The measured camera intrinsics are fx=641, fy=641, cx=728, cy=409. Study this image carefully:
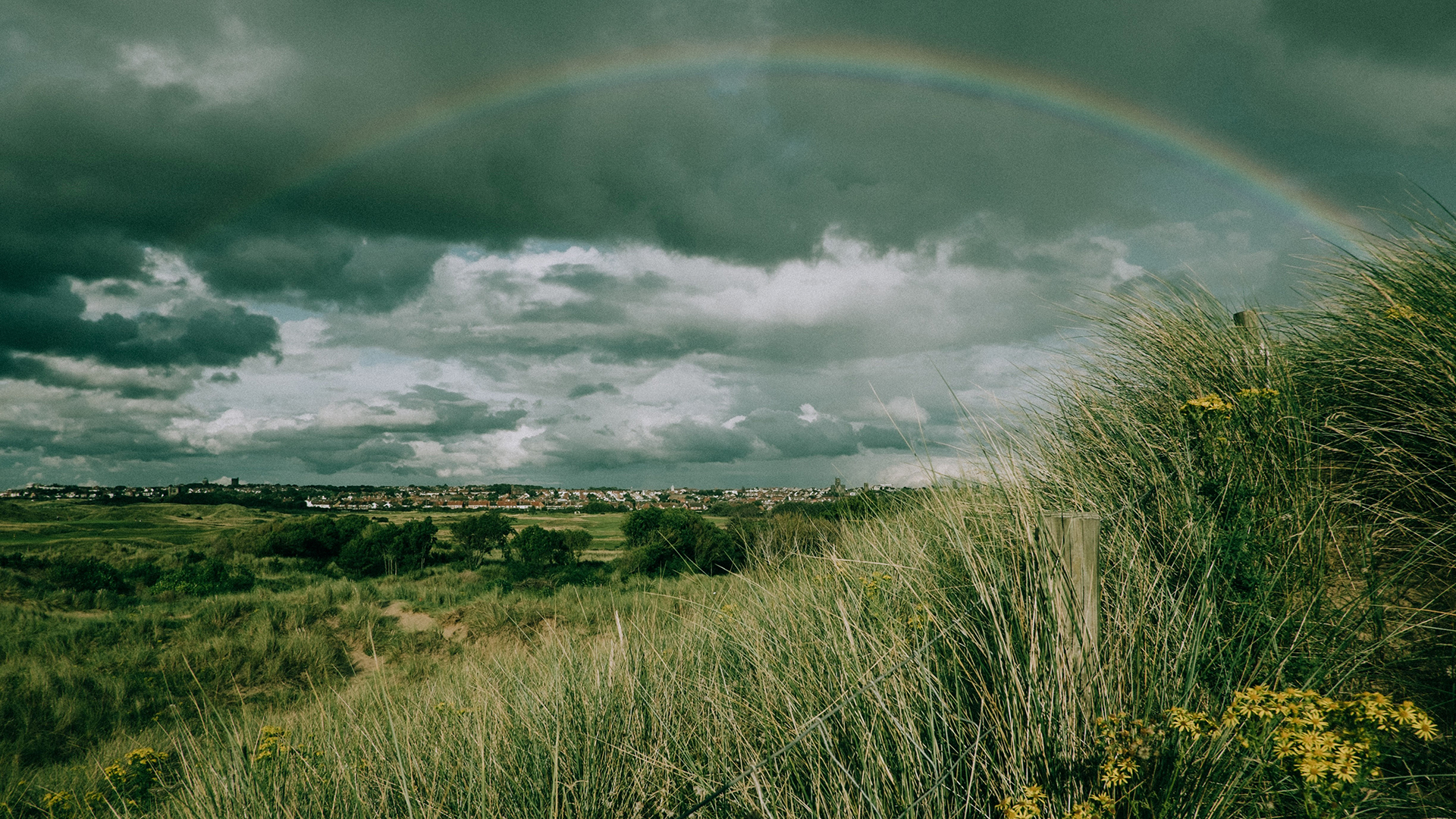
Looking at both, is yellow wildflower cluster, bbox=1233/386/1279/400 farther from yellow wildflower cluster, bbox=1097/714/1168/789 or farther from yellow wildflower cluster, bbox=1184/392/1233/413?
yellow wildflower cluster, bbox=1097/714/1168/789

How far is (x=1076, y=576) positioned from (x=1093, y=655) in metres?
0.34

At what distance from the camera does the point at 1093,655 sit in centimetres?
226

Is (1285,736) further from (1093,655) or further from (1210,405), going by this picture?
(1210,405)

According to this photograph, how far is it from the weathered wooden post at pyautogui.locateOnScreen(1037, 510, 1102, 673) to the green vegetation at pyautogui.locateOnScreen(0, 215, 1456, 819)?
2.2 inches

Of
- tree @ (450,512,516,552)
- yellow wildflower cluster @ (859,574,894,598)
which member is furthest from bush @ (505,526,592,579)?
yellow wildflower cluster @ (859,574,894,598)

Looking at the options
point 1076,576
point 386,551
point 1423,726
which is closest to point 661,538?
point 1076,576

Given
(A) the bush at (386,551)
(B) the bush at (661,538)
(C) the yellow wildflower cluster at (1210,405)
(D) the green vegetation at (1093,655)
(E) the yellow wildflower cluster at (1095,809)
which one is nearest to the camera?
(E) the yellow wildflower cluster at (1095,809)

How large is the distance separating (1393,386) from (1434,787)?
2622 millimetres

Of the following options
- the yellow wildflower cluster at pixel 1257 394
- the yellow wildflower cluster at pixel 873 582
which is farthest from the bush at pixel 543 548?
the yellow wildflower cluster at pixel 1257 394

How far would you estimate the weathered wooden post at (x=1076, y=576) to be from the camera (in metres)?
2.38

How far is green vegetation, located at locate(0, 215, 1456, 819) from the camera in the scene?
2.04 m

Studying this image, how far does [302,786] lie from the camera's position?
11.7 ft

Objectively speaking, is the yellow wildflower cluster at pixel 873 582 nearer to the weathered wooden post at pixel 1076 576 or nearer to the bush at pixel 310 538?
the weathered wooden post at pixel 1076 576

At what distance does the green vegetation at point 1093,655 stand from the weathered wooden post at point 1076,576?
0.06 meters
